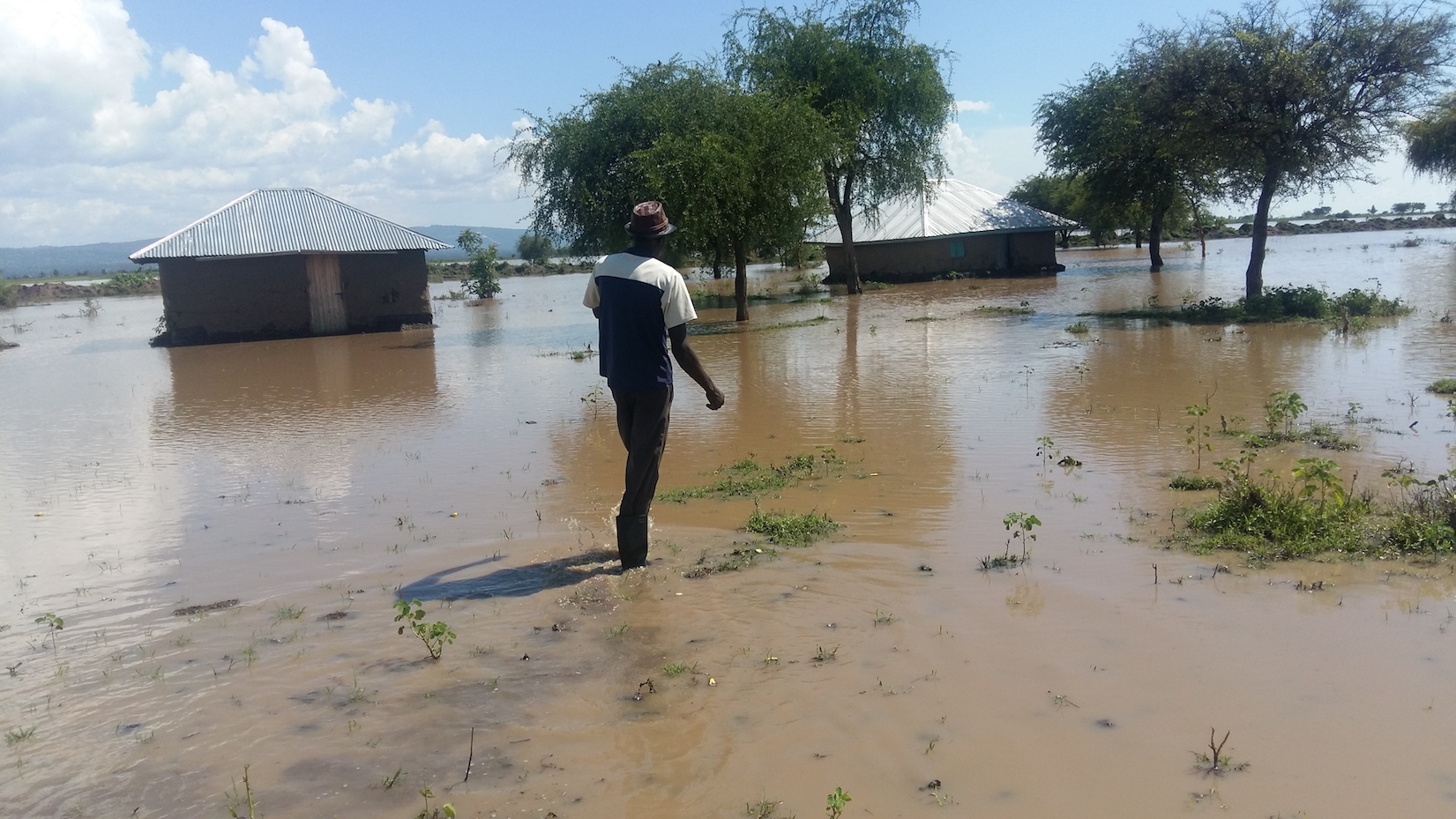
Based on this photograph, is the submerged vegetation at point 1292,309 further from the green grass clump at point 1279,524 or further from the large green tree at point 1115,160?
the green grass clump at point 1279,524

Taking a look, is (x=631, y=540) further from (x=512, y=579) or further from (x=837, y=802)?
(x=837, y=802)

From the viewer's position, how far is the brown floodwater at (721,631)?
3504 mm

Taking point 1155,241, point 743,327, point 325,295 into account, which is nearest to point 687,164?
point 743,327

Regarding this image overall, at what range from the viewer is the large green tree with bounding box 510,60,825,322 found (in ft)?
68.7

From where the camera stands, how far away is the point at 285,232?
2619cm

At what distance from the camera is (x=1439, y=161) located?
40219 mm

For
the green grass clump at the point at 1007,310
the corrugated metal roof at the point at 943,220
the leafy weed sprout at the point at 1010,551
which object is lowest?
the leafy weed sprout at the point at 1010,551

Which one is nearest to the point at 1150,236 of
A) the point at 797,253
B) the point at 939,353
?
the point at 797,253

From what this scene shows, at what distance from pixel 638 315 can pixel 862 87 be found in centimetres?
2521

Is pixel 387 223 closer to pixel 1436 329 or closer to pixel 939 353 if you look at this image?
pixel 939 353

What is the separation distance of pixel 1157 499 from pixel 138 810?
600 cm

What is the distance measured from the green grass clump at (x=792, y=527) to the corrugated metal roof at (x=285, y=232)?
858 inches

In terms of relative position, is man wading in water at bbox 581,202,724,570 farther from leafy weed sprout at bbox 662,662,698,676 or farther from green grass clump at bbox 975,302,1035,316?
green grass clump at bbox 975,302,1035,316

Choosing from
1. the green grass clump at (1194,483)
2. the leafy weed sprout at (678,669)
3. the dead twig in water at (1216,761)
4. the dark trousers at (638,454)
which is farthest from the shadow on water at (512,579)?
the green grass clump at (1194,483)
